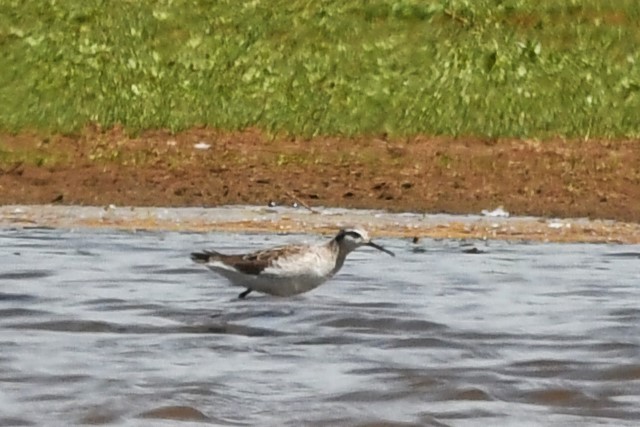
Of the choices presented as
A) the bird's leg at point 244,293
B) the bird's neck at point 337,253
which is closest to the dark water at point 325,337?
the bird's leg at point 244,293

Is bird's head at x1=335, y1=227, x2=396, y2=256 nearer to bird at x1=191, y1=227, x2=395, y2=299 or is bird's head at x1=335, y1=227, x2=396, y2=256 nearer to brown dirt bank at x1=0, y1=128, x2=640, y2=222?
bird at x1=191, y1=227, x2=395, y2=299

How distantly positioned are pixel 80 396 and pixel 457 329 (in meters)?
2.42

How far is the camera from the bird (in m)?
11.4

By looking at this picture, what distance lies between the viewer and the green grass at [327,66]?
1705cm

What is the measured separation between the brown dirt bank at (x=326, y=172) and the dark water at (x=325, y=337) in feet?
4.75

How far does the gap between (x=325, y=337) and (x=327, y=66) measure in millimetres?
8741

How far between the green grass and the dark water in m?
3.57

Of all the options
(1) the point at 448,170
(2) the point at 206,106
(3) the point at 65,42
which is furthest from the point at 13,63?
(1) the point at 448,170

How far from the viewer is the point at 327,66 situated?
18.7 metres

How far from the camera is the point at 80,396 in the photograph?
28.2ft

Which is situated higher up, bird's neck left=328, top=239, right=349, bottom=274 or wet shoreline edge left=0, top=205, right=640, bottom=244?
wet shoreline edge left=0, top=205, right=640, bottom=244

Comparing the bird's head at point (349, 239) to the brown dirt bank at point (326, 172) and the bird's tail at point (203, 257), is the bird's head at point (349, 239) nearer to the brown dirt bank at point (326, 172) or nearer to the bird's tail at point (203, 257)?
the bird's tail at point (203, 257)

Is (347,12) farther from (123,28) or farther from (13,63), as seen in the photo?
(13,63)

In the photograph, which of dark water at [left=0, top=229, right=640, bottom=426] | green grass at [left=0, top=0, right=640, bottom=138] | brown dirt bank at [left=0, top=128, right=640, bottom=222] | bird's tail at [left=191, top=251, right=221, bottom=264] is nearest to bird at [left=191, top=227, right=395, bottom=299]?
bird's tail at [left=191, top=251, right=221, bottom=264]
